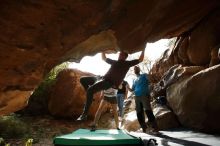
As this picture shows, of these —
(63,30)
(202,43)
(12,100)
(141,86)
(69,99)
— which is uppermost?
(202,43)

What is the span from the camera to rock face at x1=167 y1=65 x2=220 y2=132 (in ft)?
27.5

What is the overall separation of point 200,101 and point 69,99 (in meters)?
10.1

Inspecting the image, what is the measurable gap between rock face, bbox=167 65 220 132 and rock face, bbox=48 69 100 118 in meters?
8.40

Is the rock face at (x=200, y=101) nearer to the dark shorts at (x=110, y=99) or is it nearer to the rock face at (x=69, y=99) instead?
the dark shorts at (x=110, y=99)

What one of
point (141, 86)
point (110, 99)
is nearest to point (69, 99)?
point (141, 86)

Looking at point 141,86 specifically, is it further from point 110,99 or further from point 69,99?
point 69,99

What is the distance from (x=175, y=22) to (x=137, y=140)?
18.7 ft

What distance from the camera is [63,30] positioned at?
26.0ft

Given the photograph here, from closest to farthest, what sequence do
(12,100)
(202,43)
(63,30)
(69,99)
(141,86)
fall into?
1. (63,30)
2. (12,100)
3. (141,86)
4. (202,43)
5. (69,99)

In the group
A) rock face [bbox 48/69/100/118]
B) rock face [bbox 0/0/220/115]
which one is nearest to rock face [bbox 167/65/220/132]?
rock face [bbox 0/0/220/115]

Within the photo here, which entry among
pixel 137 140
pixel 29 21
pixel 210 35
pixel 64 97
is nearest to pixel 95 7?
pixel 29 21

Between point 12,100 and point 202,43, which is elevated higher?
point 202,43

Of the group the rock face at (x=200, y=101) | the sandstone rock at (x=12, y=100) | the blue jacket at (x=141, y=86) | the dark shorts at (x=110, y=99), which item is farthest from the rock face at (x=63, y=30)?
the rock face at (x=200, y=101)

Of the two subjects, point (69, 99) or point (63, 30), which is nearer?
point (63, 30)
